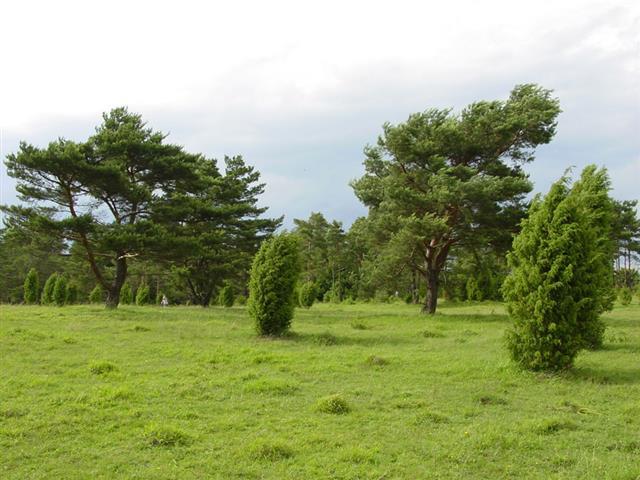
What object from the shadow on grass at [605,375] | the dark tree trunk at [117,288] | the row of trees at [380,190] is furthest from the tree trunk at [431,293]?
the shadow on grass at [605,375]

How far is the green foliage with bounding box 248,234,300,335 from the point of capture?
1524cm

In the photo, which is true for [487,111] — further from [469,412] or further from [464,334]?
[469,412]

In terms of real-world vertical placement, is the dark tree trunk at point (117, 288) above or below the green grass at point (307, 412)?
above

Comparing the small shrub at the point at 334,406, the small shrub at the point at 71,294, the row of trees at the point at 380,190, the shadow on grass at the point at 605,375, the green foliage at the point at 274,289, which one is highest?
the row of trees at the point at 380,190

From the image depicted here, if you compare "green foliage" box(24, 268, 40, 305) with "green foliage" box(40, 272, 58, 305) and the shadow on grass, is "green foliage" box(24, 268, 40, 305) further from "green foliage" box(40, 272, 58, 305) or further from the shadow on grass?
the shadow on grass

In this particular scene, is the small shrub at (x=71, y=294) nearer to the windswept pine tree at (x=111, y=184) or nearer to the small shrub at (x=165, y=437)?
the windswept pine tree at (x=111, y=184)

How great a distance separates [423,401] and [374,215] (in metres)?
17.5

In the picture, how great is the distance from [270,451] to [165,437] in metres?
1.32

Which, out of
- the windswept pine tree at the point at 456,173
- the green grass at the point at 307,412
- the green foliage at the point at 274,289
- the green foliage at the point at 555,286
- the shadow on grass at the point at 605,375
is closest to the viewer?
the green grass at the point at 307,412

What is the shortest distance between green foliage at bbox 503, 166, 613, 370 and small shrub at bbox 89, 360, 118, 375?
7.53 metres

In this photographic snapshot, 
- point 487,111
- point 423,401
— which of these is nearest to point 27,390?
point 423,401

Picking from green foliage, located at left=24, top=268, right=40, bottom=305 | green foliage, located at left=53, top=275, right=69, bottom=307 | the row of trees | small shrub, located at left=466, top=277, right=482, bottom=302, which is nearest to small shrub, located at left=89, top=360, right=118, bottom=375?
the row of trees

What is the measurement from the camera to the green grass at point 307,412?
18.1 ft

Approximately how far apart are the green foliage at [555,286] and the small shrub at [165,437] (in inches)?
258
